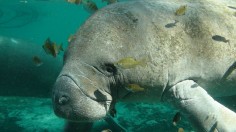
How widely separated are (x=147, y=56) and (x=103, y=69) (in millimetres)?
633

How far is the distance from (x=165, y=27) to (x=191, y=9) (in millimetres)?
752

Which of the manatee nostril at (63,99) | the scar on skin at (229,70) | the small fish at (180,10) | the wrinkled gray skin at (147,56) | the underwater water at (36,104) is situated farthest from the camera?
the underwater water at (36,104)

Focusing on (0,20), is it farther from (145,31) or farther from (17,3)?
(145,31)

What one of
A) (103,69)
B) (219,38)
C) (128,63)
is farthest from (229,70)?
(103,69)

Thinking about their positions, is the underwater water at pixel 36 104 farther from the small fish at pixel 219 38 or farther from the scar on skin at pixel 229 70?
Result: the small fish at pixel 219 38

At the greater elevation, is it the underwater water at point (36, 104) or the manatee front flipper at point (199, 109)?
the manatee front flipper at point (199, 109)

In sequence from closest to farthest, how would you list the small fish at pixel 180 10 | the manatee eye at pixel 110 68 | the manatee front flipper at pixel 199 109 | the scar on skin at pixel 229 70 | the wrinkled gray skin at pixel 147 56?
the wrinkled gray skin at pixel 147 56 < the manatee eye at pixel 110 68 < the manatee front flipper at pixel 199 109 < the small fish at pixel 180 10 < the scar on skin at pixel 229 70

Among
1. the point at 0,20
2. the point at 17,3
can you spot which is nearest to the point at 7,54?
the point at 17,3

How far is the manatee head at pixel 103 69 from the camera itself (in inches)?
126

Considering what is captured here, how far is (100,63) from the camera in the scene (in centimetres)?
342

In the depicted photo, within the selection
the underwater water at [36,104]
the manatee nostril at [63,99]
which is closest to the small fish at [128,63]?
the manatee nostril at [63,99]

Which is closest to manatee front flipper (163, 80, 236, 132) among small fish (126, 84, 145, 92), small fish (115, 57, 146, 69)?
small fish (126, 84, 145, 92)

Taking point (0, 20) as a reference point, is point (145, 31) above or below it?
above

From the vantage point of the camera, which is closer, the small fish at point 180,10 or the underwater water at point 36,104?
the small fish at point 180,10
